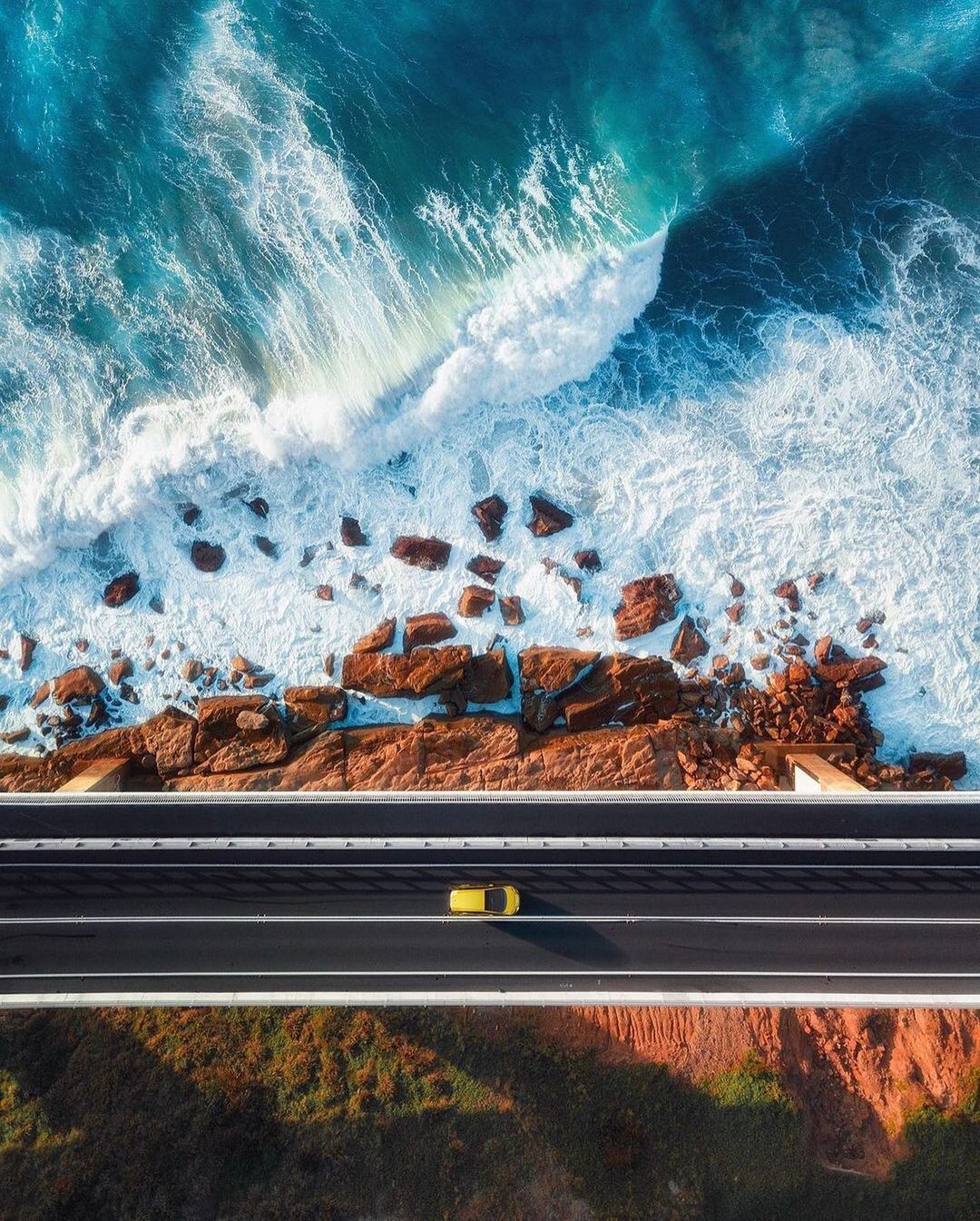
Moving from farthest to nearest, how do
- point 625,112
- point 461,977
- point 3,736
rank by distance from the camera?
point 625,112 → point 3,736 → point 461,977

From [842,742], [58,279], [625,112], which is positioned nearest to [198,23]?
[58,279]

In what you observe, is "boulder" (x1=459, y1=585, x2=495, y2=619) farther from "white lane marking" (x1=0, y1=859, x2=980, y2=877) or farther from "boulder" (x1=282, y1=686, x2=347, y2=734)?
"white lane marking" (x1=0, y1=859, x2=980, y2=877)

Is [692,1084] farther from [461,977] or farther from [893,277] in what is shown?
[893,277]

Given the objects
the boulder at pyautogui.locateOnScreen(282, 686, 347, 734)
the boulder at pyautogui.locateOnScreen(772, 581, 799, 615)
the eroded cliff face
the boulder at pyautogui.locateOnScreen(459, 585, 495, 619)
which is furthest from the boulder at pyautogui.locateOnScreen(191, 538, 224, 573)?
the boulder at pyautogui.locateOnScreen(772, 581, 799, 615)

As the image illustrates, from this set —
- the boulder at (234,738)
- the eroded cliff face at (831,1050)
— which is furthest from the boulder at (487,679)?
the eroded cliff face at (831,1050)

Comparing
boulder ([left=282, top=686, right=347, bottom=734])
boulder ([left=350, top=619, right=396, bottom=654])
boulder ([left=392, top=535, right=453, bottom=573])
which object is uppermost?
boulder ([left=392, top=535, right=453, bottom=573])

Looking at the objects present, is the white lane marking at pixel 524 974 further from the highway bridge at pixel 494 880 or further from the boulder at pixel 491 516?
the boulder at pixel 491 516
